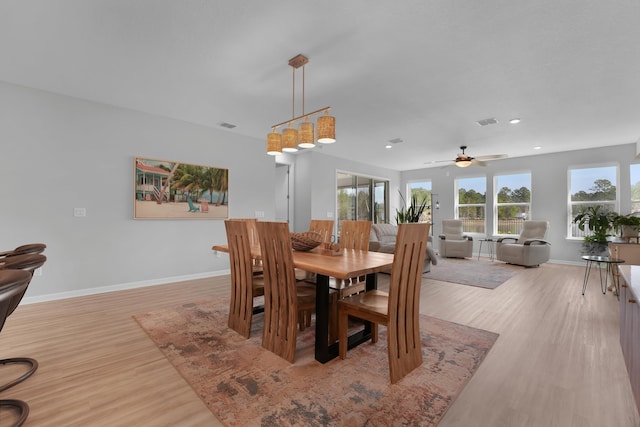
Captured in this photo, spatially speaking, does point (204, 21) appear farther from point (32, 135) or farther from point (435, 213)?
point (435, 213)

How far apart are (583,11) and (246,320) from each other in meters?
3.47

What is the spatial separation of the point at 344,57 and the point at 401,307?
2.21m

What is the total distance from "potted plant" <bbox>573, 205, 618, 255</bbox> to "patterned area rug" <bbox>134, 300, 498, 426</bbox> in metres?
4.83

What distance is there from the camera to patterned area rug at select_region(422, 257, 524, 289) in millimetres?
4660

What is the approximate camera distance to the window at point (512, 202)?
7059mm

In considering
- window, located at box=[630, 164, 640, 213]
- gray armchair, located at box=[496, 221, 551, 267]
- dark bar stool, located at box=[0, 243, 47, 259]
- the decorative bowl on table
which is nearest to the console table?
the decorative bowl on table

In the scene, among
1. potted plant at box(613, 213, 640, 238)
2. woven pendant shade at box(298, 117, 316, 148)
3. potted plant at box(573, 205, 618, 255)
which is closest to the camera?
woven pendant shade at box(298, 117, 316, 148)

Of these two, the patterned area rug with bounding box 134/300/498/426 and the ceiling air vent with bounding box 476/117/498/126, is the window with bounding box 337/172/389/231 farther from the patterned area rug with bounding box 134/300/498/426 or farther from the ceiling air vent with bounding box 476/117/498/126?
the patterned area rug with bounding box 134/300/498/426

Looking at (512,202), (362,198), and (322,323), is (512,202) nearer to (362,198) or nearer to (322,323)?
(362,198)

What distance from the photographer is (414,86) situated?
3.27 m

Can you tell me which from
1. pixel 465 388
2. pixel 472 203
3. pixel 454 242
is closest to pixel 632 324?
pixel 465 388

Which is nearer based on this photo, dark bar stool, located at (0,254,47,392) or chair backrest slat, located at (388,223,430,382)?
dark bar stool, located at (0,254,47,392)

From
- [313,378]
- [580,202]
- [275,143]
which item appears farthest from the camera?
[580,202]

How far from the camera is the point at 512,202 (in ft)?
23.9
